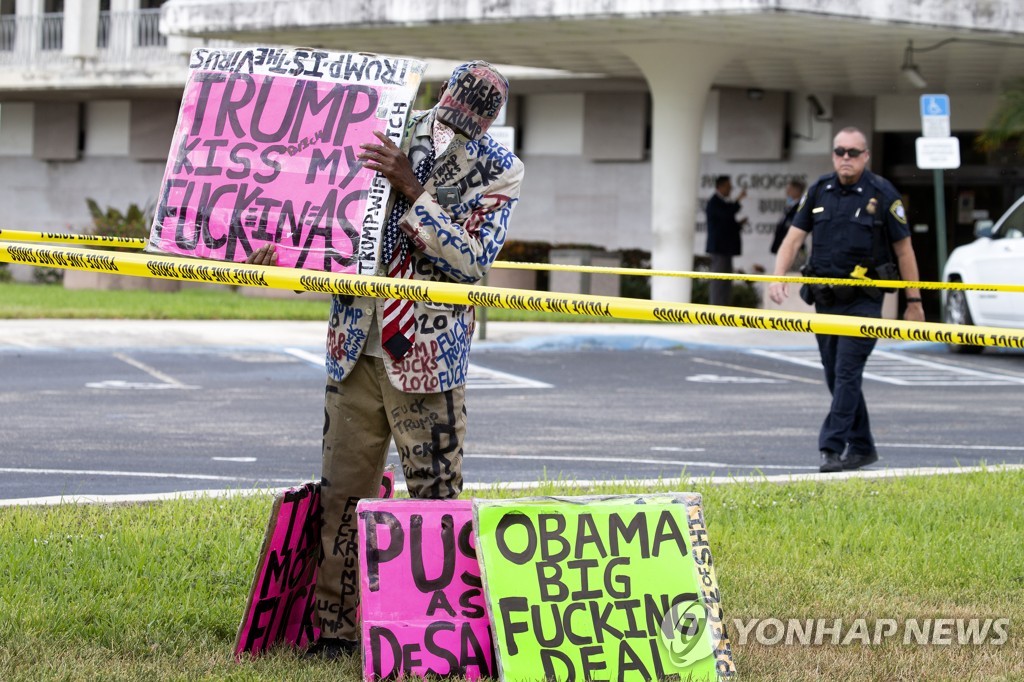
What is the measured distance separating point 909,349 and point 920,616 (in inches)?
558

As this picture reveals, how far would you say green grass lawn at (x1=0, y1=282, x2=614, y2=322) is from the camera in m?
19.7

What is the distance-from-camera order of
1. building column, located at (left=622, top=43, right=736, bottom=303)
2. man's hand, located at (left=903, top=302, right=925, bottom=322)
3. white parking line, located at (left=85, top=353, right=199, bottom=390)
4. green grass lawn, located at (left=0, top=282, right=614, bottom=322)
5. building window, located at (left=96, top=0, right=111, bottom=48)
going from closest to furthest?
man's hand, located at (left=903, top=302, right=925, bottom=322) < white parking line, located at (left=85, top=353, right=199, bottom=390) < green grass lawn, located at (left=0, top=282, right=614, bottom=322) < building column, located at (left=622, top=43, right=736, bottom=303) < building window, located at (left=96, top=0, right=111, bottom=48)

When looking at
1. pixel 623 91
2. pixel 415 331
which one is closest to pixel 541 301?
pixel 415 331

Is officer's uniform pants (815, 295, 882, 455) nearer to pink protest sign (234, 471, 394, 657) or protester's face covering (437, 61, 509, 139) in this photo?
pink protest sign (234, 471, 394, 657)

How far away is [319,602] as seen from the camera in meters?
4.80

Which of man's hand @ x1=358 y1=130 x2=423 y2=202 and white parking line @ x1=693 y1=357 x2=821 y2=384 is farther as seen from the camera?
white parking line @ x1=693 y1=357 x2=821 y2=384

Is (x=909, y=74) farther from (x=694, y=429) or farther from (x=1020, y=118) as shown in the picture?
(x=694, y=429)

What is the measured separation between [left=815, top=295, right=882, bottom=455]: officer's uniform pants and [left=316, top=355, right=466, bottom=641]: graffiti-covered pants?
4187 millimetres

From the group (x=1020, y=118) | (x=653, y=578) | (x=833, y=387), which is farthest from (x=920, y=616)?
(x=1020, y=118)

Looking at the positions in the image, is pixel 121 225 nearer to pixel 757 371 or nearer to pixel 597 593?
pixel 757 371

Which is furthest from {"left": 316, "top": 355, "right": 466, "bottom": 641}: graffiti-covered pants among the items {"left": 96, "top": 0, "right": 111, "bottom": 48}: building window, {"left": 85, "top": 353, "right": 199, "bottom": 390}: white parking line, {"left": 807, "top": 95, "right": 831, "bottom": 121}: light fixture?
{"left": 96, "top": 0, "right": 111, "bottom": 48}: building window

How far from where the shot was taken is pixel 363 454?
4.78m

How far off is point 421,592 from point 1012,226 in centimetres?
1545

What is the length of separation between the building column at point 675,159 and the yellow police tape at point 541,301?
743 inches
